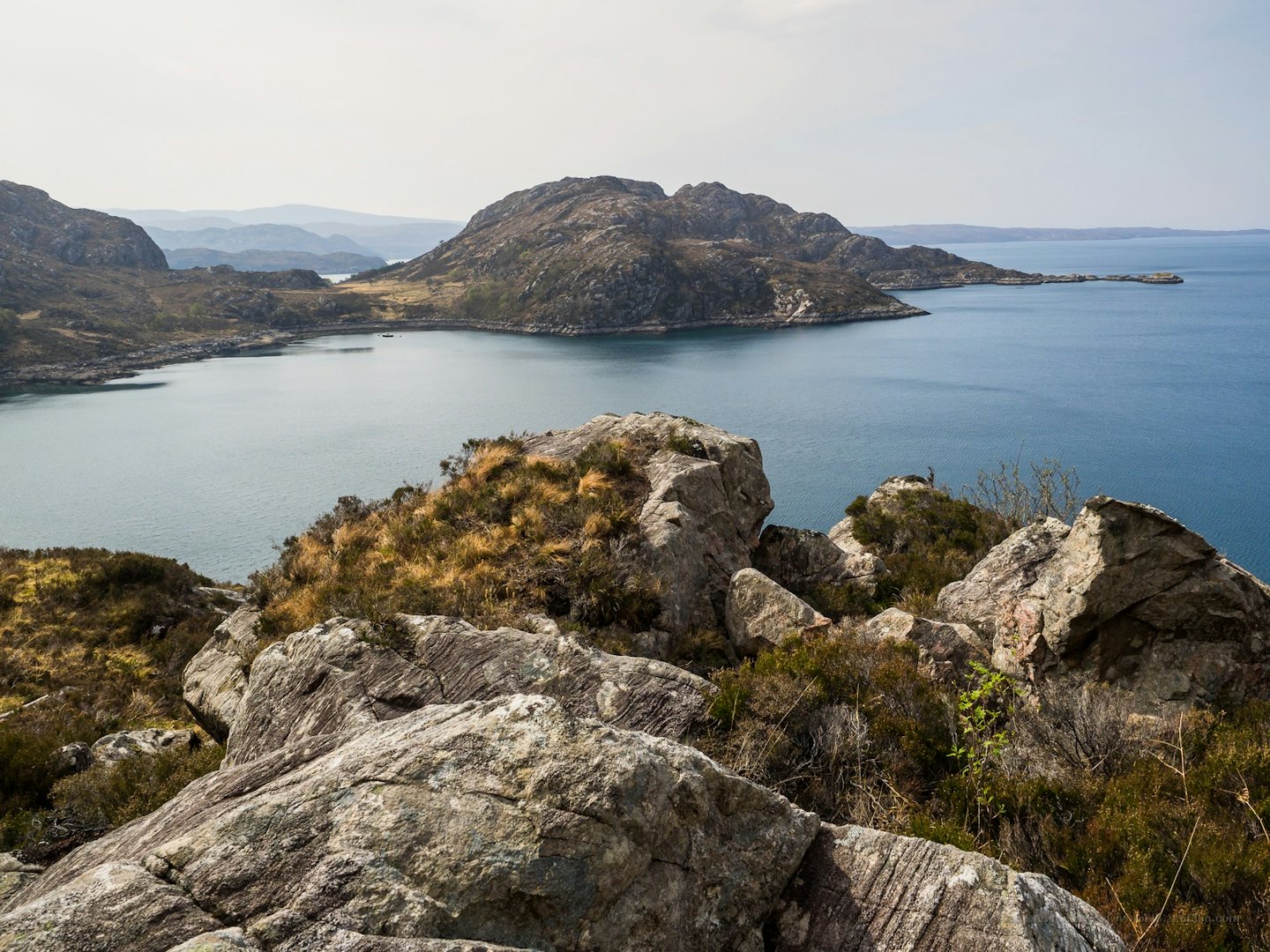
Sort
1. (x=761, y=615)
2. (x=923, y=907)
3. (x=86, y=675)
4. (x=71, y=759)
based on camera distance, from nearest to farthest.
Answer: (x=923, y=907) < (x=71, y=759) < (x=761, y=615) < (x=86, y=675)

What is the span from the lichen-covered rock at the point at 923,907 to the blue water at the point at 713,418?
4699 cm

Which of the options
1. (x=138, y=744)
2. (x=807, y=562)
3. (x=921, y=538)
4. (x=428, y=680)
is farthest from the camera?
(x=921, y=538)

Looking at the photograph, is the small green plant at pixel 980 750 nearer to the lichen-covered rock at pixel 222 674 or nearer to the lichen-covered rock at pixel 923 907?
the lichen-covered rock at pixel 923 907

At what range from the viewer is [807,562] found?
22.4m

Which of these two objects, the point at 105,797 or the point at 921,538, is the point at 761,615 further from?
the point at 921,538

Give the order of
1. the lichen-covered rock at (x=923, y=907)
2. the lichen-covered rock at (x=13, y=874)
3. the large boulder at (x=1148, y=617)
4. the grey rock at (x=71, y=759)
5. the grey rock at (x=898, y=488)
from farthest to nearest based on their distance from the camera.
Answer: the grey rock at (x=898, y=488) → the large boulder at (x=1148, y=617) → the grey rock at (x=71, y=759) → the lichen-covered rock at (x=13, y=874) → the lichen-covered rock at (x=923, y=907)

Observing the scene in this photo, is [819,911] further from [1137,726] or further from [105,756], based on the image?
[105,756]

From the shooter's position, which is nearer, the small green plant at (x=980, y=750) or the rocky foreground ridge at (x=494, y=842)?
the rocky foreground ridge at (x=494, y=842)

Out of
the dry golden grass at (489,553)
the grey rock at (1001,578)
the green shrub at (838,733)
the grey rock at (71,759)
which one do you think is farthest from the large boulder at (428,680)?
the grey rock at (1001,578)

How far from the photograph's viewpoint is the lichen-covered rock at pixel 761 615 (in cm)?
1499

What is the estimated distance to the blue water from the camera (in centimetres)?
5841

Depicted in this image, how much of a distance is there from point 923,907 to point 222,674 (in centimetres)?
1389

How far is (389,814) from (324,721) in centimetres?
421

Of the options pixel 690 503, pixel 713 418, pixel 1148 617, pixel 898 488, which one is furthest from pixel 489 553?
pixel 713 418
